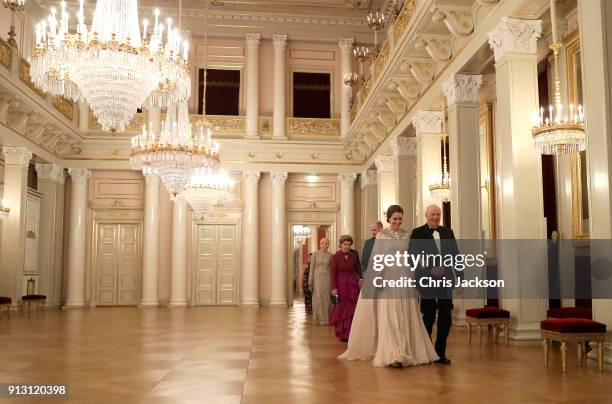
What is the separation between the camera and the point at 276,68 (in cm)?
1705

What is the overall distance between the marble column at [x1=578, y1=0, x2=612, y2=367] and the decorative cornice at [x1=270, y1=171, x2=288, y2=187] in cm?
1179

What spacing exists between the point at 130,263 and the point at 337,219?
5893mm

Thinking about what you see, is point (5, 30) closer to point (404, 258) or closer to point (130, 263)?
point (130, 263)

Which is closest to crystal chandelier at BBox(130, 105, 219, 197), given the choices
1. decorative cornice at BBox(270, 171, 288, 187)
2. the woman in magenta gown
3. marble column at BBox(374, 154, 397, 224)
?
the woman in magenta gown

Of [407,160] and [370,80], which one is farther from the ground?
[370,80]

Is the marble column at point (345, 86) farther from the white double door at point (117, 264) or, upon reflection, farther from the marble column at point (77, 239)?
the marble column at point (77, 239)

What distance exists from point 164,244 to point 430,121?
29.8 feet

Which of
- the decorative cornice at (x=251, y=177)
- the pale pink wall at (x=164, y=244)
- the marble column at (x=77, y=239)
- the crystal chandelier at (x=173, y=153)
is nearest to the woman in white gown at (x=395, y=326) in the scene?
the crystal chandelier at (x=173, y=153)

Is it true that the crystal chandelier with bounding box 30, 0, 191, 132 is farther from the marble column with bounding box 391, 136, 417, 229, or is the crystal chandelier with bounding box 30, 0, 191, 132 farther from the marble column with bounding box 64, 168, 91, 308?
the marble column with bounding box 64, 168, 91, 308

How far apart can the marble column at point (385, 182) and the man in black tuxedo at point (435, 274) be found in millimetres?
8098

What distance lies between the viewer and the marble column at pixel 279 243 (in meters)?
16.5

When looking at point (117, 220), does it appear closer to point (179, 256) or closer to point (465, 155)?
point (179, 256)

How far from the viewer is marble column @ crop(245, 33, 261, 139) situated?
16.8m

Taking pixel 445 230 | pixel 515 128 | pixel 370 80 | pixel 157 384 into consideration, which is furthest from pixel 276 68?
pixel 157 384
